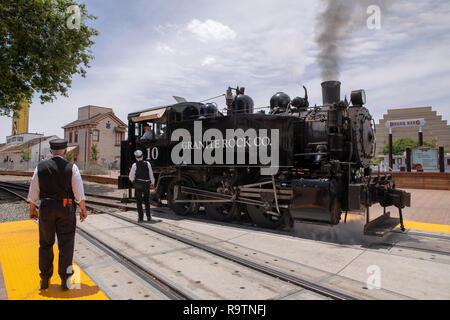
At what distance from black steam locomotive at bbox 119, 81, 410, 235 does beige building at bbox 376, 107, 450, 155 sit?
88762 millimetres

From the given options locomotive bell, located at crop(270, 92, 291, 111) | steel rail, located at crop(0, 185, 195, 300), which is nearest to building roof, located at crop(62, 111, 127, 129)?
locomotive bell, located at crop(270, 92, 291, 111)

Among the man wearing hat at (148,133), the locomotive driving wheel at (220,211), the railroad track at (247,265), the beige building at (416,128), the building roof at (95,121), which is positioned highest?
the beige building at (416,128)

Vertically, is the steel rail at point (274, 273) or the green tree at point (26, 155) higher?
the green tree at point (26, 155)

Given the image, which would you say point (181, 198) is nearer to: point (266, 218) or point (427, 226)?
point (266, 218)

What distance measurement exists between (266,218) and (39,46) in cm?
1327

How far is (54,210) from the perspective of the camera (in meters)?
3.20

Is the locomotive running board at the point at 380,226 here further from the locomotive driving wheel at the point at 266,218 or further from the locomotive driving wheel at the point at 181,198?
the locomotive driving wheel at the point at 181,198

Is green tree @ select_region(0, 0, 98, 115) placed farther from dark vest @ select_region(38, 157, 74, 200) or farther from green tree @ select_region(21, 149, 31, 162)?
green tree @ select_region(21, 149, 31, 162)

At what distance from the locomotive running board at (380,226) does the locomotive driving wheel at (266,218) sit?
154cm

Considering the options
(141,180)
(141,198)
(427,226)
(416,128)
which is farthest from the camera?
(416,128)

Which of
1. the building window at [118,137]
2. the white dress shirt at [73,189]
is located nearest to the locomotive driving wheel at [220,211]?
Answer: the white dress shirt at [73,189]

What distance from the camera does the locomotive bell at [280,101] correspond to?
7.16 metres

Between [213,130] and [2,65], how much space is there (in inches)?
449

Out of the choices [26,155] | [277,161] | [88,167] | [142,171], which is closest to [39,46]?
[142,171]
